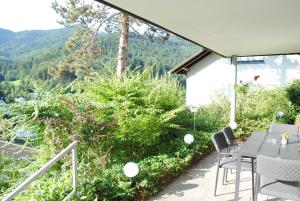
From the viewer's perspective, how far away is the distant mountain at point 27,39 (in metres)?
29.6

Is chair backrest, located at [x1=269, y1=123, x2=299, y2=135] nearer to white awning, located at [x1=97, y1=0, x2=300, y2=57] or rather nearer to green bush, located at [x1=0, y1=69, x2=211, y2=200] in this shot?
green bush, located at [x1=0, y1=69, x2=211, y2=200]

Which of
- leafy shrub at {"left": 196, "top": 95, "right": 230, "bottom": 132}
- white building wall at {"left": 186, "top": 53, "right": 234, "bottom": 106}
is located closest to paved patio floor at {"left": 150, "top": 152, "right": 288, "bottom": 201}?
leafy shrub at {"left": 196, "top": 95, "right": 230, "bottom": 132}

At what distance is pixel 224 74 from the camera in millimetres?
15484

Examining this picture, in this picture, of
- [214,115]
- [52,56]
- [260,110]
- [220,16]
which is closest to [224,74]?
[260,110]

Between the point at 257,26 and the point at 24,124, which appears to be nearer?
the point at 257,26

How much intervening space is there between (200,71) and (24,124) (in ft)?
40.2

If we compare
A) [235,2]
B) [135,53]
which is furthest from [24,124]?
[135,53]

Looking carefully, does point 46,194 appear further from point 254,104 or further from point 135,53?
point 135,53

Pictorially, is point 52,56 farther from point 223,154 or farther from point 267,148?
point 267,148

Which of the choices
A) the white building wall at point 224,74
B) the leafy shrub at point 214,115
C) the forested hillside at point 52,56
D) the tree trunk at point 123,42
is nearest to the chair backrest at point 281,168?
the forested hillside at point 52,56

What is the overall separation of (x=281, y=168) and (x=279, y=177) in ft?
0.36

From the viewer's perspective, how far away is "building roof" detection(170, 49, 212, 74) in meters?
15.5

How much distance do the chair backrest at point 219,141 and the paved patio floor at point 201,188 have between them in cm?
68

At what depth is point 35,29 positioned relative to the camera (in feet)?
117
